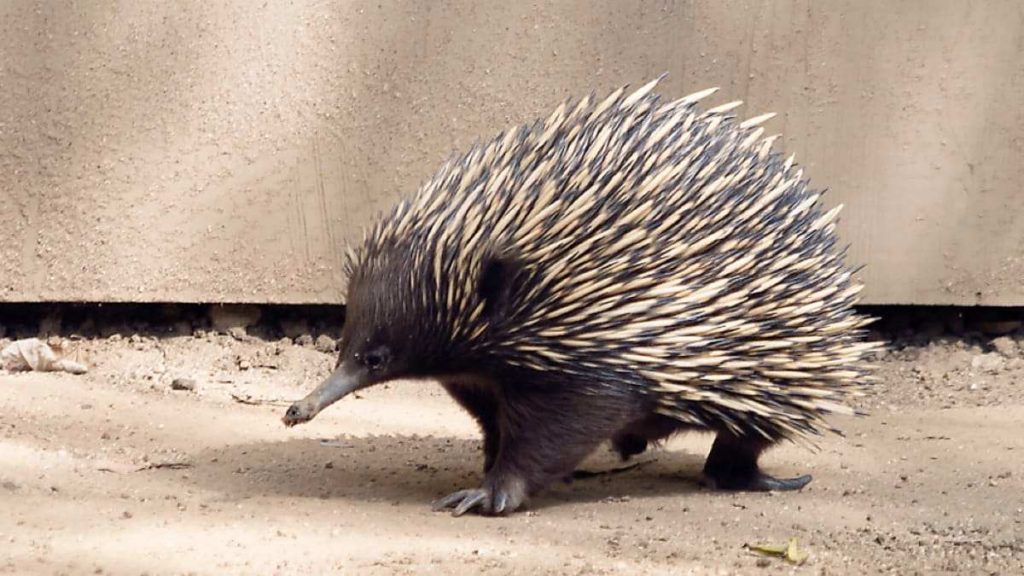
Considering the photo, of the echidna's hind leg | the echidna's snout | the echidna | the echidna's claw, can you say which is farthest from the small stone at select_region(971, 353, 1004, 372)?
the echidna's snout

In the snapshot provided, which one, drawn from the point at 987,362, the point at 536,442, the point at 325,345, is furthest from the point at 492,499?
the point at 987,362

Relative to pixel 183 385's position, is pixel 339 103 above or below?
above

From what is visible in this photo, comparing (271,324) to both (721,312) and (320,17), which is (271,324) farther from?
(721,312)

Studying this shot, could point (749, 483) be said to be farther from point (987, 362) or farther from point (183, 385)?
point (183, 385)

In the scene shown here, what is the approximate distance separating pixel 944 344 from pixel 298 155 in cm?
382

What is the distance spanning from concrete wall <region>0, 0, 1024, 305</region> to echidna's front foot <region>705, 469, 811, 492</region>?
2.26 metres

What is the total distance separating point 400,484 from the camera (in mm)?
5680

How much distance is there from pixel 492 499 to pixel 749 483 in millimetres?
1231

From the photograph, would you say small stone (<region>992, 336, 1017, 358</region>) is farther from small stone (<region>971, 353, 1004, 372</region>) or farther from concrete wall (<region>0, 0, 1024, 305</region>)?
concrete wall (<region>0, 0, 1024, 305</region>)

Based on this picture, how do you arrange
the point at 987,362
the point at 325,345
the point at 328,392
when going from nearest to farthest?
the point at 328,392 < the point at 325,345 < the point at 987,362

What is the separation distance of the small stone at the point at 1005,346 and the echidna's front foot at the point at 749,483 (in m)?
2.59

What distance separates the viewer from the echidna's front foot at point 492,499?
16.8ft

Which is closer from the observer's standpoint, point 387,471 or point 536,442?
point 536,442

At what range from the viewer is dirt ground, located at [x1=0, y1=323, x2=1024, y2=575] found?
4312 millimetres
